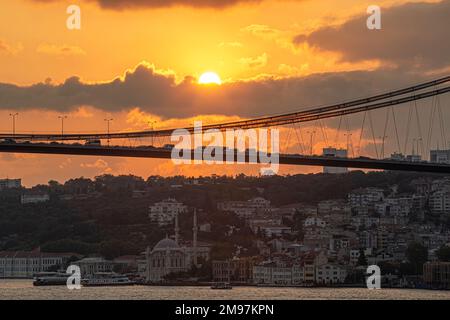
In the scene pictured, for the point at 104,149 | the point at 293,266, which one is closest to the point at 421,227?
the point at 293,266

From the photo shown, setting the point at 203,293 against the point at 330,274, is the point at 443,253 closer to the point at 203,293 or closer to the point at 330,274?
the point at 330,274

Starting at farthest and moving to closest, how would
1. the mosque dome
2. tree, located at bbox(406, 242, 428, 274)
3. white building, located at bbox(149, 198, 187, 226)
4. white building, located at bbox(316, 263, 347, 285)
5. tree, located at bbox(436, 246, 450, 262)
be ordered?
white building, located at bbox(149, 198, 187, 226) → the mosque dome → tree, located at bbox(436, 246, 450, 262) → tree, located at bbox(406, 242, 428, 274) → white building, located at bbox(316, 263, 347, 285)

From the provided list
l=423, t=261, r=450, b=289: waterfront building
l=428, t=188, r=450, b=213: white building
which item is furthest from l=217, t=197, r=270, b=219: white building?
l=423, t=261, r=450, b=289: waterfront building

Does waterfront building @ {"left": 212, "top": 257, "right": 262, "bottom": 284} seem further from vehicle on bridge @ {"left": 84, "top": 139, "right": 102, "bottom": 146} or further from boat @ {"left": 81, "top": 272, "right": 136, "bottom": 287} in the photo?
vehicle on bridge @ {"left": 84, "top": 139, "right": 102, "bottom": 146}

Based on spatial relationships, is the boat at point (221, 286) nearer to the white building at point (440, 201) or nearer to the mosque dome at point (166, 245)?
the mosque dome at point (166, 245)

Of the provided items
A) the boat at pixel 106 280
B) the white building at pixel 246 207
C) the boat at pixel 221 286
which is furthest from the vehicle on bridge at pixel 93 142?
the white building at pixel 246 207
